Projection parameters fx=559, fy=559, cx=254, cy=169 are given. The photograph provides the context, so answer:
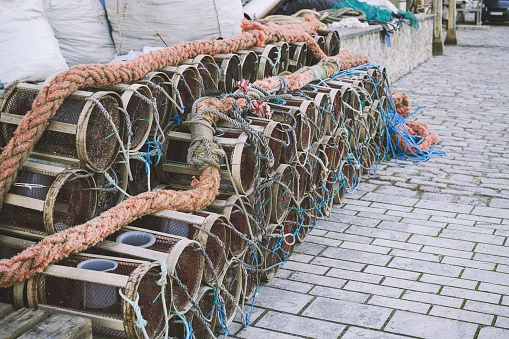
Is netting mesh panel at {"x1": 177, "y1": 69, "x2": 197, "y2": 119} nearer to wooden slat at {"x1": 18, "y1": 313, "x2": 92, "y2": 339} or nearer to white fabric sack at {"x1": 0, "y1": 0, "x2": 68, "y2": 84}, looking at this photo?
white fabric sack at {"x1": 0, "y1": 0, "x2": 68, "y2": 84}

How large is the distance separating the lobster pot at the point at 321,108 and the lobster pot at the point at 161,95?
126cm

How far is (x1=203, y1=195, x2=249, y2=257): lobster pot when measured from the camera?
3.00 m

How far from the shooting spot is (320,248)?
416 cm

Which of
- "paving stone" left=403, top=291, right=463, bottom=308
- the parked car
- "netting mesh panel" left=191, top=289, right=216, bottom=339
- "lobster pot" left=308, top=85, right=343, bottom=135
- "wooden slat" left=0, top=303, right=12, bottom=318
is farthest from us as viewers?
the parked car

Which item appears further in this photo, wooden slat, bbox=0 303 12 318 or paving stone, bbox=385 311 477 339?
paving stone, bbox=385 311 477 339

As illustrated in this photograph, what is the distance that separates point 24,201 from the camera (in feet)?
7.59

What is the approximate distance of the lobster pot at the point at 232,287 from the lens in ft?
10.1

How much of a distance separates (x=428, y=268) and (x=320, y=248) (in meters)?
0.78

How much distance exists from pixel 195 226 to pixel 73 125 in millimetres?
710

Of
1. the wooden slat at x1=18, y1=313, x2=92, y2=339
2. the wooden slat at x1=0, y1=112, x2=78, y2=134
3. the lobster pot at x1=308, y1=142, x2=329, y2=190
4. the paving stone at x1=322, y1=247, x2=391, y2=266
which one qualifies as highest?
the wooden slat at x1=0, y1=112, x2=78, y2=134

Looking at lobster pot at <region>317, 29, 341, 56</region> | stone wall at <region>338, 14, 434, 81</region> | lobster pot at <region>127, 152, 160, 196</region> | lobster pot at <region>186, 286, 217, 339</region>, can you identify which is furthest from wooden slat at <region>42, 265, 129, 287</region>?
stone wall at <region>338, 14, 434, 81</region>

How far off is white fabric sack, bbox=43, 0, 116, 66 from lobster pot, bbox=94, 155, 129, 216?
1.55 m

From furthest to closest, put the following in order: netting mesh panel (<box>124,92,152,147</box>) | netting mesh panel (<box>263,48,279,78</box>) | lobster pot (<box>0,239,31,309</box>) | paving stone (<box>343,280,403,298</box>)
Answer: netting mesh panel (<box>263,48,279,78</box>) < paving stone (<box>343,280,403,298</box>) < netting mesh panel (<box>124,92,152,147</box>) < lobster pot (<box>0,239,31,309</box>)

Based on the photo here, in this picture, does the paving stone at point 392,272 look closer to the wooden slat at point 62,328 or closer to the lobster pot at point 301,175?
the lobster pot at point 301,175
